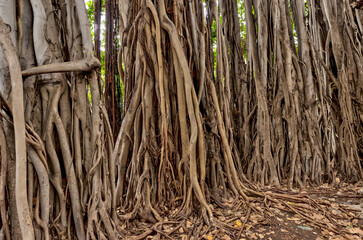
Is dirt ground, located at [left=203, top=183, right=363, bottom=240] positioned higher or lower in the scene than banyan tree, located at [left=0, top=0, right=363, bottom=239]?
lower

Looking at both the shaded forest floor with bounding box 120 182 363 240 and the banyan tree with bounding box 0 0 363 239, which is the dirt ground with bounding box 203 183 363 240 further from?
the banyan tree with bounding box 0 0 363 239

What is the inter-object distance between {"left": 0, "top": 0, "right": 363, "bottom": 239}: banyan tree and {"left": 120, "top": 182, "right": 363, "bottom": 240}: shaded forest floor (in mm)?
66

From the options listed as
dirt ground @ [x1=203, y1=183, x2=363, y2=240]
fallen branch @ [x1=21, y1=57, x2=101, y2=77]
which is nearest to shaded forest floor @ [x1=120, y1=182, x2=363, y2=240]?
dirt ground @ [x1=203, y1=183, x2=363, y2=240]

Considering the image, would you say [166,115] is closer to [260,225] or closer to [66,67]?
[66,67]

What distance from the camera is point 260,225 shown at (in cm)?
229

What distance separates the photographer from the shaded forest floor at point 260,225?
7.07 ft

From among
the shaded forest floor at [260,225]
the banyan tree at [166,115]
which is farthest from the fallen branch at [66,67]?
the shaded forest floor at [260,225]

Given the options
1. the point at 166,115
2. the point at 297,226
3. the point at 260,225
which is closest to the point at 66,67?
the point at 166,115

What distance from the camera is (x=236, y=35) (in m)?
4.44

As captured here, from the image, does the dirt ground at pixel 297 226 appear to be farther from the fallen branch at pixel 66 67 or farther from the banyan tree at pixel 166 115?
the fallen branch at pixel 66 67

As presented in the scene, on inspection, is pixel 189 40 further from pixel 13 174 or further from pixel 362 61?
pixel 362 61

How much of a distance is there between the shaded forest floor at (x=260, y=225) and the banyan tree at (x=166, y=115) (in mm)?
66

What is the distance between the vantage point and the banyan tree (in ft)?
5.38

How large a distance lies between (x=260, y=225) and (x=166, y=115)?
133 centimetres
